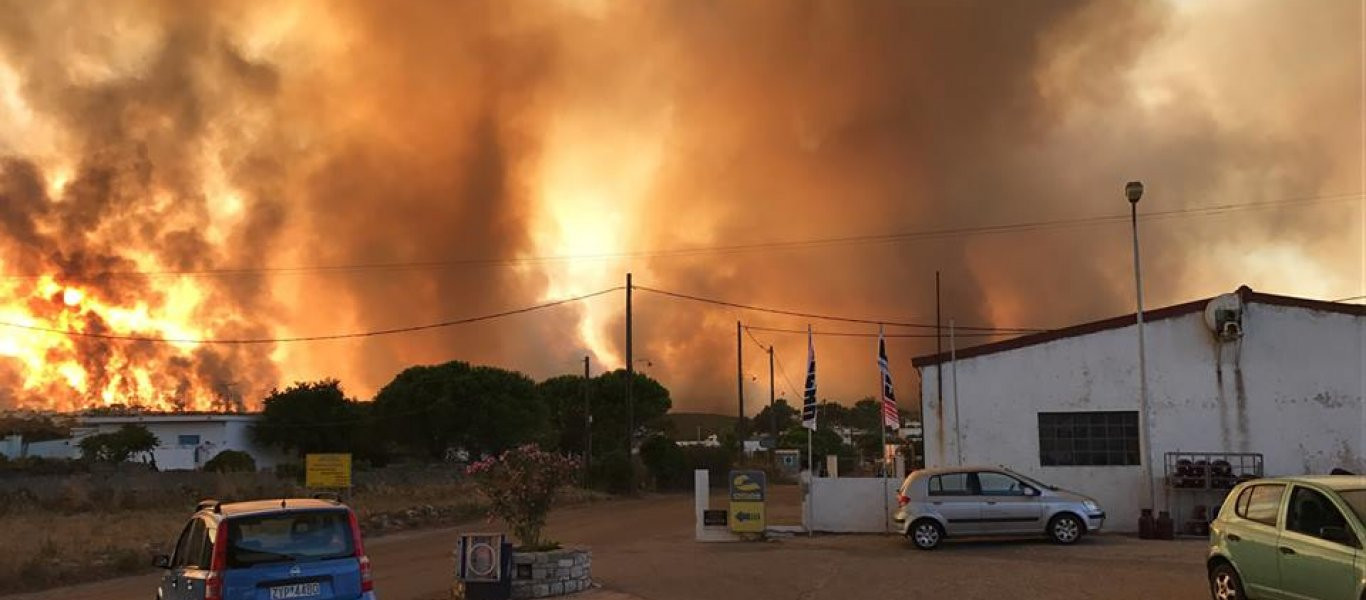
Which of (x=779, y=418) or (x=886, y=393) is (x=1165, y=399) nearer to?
(x=886, y=393)

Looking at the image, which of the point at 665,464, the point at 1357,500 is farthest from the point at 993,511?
the point at 665,464

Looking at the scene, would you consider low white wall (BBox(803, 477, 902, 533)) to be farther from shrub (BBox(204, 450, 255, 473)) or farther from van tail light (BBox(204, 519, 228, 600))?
shrub (BBox(204, 450, 255, 473))

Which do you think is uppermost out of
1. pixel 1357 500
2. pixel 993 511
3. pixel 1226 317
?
pixel 1226 317

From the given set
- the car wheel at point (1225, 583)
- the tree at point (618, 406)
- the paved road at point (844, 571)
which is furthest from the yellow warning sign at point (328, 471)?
the tree at point (618, 406)

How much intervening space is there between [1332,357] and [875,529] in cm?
1120

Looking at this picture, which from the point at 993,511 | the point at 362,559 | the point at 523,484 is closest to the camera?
the point at 362,559

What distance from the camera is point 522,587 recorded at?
46.6ft

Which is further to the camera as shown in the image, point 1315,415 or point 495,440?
point 495,440

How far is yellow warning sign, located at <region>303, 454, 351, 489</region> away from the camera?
35.2m

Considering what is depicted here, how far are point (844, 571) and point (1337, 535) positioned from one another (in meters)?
8.51

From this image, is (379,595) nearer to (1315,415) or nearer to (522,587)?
(522,587)

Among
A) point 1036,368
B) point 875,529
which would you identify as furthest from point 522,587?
point 1036,368

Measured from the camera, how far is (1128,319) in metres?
22.9

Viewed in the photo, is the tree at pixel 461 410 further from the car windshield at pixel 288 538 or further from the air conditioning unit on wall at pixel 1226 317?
the car windshield at pixel 288 538
